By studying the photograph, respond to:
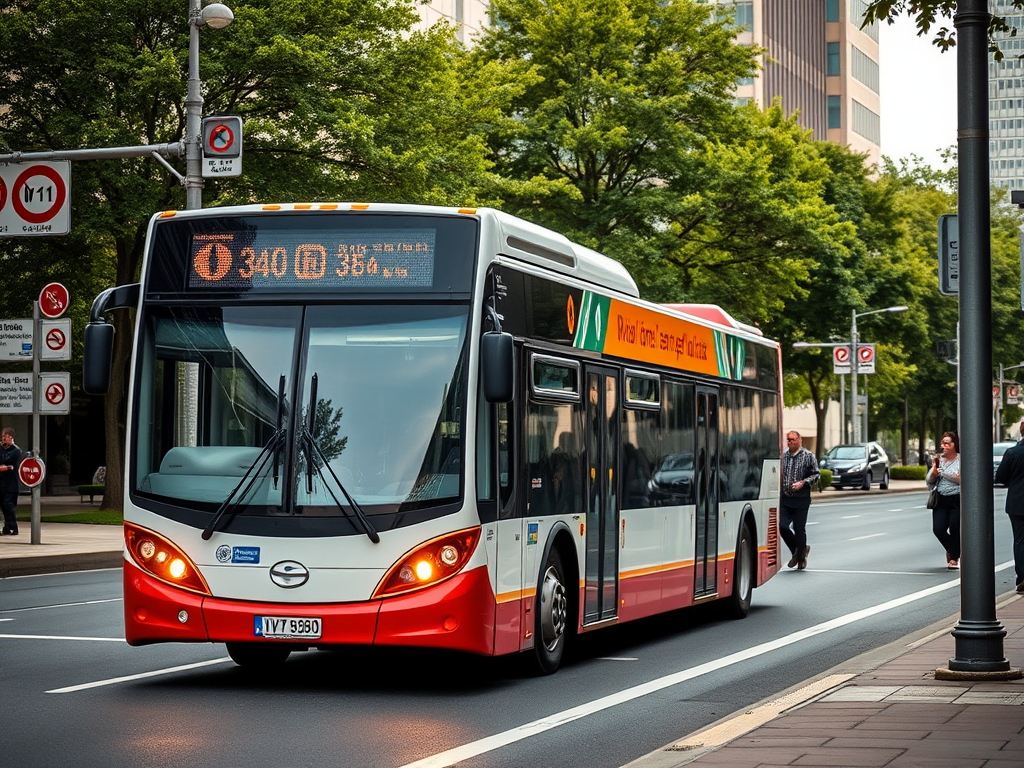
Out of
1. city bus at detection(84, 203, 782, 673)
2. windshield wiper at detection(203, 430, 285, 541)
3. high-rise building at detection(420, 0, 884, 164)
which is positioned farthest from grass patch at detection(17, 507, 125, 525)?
high-rise building at detection(420, 0, 884, 164)

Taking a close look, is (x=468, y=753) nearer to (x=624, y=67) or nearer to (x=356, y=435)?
(x=356, y=435)

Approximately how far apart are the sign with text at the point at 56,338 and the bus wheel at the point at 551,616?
1519cm

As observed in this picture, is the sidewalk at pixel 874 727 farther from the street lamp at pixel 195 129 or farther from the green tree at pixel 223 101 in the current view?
the green tree at pixel 223 101

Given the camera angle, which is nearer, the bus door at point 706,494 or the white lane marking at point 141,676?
the white lane marking at point 141,676

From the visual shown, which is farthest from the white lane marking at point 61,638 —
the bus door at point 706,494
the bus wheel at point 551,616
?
the bus door at point 706,494

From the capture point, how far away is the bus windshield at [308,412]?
1002cm

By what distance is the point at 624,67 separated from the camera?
148 feet

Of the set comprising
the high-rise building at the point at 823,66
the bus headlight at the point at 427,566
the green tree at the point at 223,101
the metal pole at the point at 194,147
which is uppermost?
the high-rise building at the point at 823,66

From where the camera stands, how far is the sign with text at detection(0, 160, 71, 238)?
20.8m

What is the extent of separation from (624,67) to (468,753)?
38.6 metres

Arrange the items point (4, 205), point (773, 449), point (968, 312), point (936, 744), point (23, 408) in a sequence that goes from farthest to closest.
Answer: point (23, 408) → point (4, 205) → point (773, 449) → point (968, 312) → point (936, 744)

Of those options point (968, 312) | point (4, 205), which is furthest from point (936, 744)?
point (4, 205)

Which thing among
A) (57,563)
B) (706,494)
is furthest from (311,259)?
(57,563)

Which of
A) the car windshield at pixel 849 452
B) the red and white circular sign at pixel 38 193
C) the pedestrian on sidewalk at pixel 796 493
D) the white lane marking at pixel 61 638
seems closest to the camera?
the white lane marking at pixel 61 638
